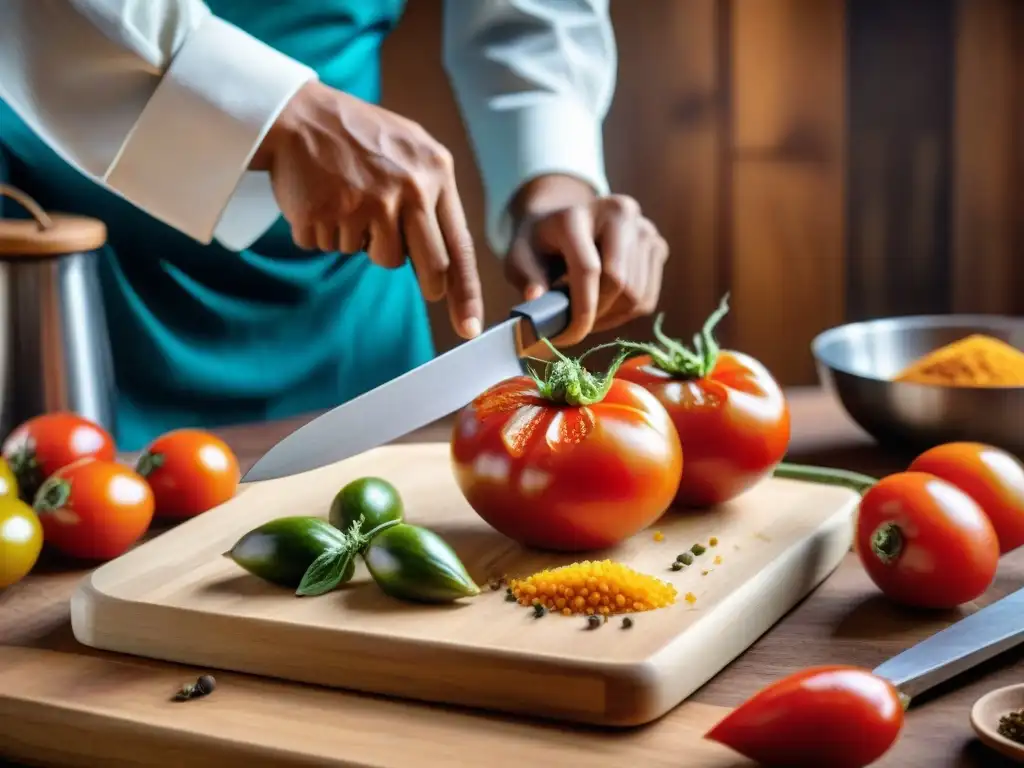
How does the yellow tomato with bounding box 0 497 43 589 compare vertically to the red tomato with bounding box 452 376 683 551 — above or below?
below

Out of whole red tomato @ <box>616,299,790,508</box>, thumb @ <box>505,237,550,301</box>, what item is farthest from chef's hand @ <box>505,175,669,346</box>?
whole red tomato @ <box>616,299,790,508</box>

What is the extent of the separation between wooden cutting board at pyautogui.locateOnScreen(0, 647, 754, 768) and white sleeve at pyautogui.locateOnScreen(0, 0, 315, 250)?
0.53m

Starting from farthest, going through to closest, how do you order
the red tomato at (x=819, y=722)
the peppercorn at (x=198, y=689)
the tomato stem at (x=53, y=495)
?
the tomato stem at (x=53, y=495) < the peppercorn at (x=198, y=689) < the red tomato at (x=819, y=722)

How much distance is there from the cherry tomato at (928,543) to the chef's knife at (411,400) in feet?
1.12

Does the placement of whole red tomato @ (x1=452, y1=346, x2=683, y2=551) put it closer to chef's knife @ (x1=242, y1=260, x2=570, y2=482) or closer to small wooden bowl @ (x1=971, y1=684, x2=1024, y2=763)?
chef's knife @ (x1=242, y1=260, x2=570, y2=482)

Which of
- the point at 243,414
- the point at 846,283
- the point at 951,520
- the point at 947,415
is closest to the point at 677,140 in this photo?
the point at 846,283

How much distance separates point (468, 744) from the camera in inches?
31.8

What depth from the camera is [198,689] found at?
88 cm

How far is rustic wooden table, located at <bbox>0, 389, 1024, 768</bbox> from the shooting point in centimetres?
80

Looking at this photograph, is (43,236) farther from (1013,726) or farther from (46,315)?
(1013,726)

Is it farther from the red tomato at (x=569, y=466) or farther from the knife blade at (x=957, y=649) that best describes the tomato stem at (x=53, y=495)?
the knife blade at (x=957, y=649)

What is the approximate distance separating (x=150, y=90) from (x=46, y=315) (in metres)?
0.23

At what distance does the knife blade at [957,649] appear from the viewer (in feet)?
2.73

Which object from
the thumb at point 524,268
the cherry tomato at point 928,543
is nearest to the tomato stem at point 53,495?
the thumb at point 524,268
